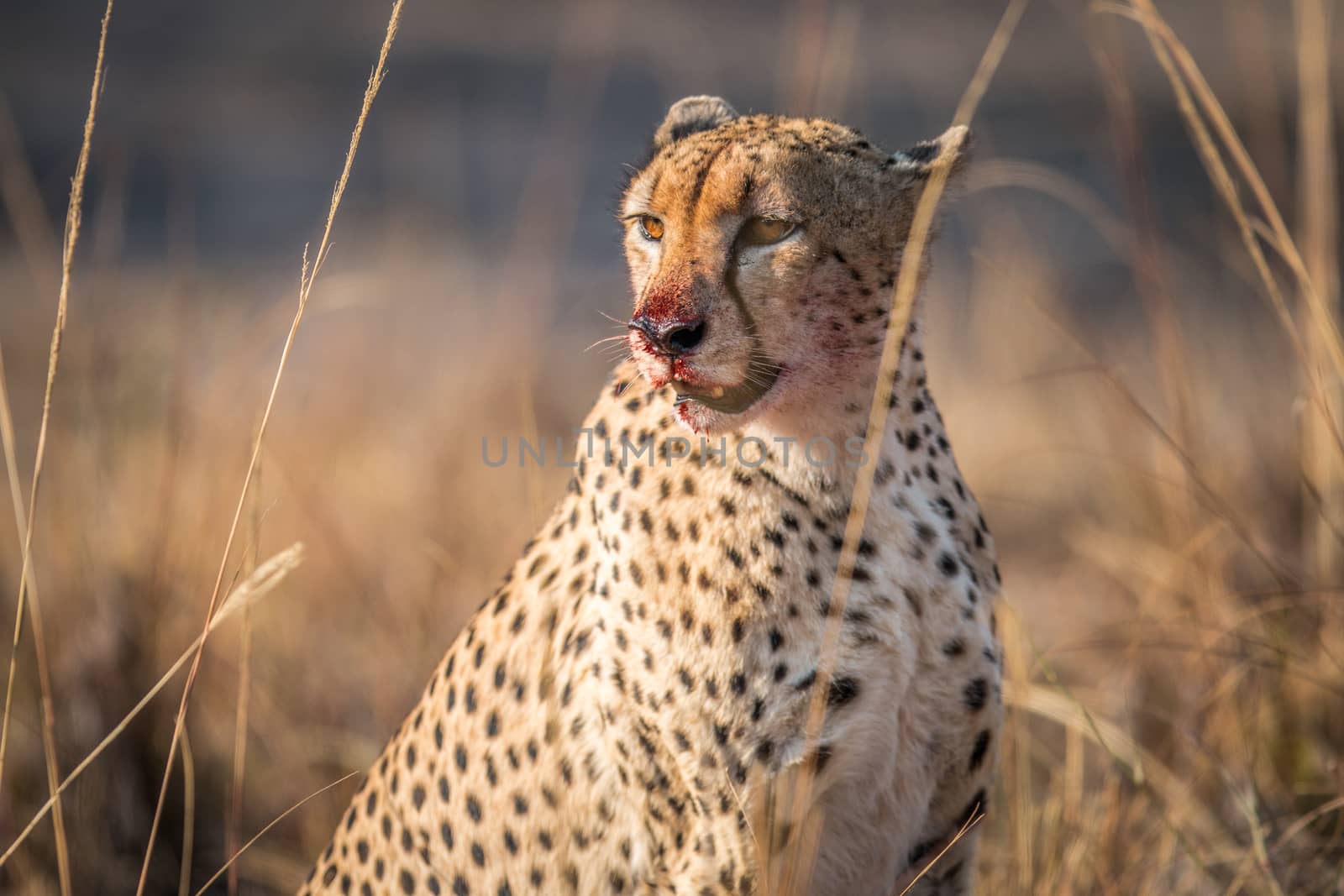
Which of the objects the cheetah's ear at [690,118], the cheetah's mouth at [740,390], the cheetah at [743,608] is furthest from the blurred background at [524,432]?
the cheetah's mouth at [740,390]

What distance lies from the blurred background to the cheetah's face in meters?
0.47

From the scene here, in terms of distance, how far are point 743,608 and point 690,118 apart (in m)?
0.80

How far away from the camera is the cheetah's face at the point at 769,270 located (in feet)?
5.36

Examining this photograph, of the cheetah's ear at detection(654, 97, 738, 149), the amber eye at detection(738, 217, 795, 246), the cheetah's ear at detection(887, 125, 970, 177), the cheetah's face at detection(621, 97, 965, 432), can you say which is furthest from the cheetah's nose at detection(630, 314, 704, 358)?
the cheetah's ear at detection(654, 97, 738, 149)

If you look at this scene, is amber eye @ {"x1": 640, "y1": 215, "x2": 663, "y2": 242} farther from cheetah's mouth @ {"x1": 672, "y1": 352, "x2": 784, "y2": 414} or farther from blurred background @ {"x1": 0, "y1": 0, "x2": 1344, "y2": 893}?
blurred background @ {"x1": 0, "y1": 0, "x2": 1344, "y2": 893}

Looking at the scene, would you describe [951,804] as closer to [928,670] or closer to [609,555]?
[928,670]

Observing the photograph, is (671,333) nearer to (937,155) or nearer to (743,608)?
(743,608)

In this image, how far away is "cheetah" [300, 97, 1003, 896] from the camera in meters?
1.71

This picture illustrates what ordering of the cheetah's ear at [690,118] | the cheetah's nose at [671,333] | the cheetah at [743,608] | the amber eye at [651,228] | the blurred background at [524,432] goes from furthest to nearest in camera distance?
1. the blurred background at [524,432]
2. the cheetah's ear at [690,118]
3. the amber eye at [651,228]
4. the cheetah at [743,608]
5. the cheetah's nose at [671,333]

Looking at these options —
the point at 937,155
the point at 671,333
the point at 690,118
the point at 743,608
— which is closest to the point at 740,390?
the point at 671,333

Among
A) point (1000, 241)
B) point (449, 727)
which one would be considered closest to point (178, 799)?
point (449, 727)

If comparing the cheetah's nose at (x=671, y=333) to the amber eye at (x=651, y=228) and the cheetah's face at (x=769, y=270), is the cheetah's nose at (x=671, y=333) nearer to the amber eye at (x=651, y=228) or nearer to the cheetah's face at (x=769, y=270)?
the cheetah's face at (x=769, y=270)

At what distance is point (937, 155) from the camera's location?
1.87 m

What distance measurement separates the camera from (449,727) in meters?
2.02
